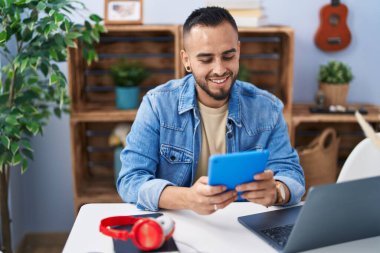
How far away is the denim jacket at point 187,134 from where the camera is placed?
1.56 meters

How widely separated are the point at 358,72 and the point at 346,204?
1987 mm

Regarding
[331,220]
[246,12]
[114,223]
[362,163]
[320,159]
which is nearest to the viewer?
[331,220]

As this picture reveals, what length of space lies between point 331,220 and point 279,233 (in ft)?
0.55

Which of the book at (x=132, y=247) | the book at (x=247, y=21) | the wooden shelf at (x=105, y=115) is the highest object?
the book at (x=247, y=21)

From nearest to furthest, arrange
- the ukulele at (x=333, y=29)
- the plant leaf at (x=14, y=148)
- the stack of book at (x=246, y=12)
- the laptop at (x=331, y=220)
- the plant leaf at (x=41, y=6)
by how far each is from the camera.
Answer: the laptop at (x=331, y=220)
the plant leaf at (x=41, y=6)
the plant leaf at (x=14, y=148)
the stack of book at (x=246, y=12)
the ukulele at (x=333, y=29)

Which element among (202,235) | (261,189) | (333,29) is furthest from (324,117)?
(202,235)

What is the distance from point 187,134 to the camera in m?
1.62

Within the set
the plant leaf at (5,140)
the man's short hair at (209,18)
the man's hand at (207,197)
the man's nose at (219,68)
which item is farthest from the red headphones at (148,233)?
the plant leaf at (5,140)

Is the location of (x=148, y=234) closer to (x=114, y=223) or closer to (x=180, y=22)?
(x=114, y=223)

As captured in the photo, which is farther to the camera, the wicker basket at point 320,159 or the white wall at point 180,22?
the white wall at point 180,22

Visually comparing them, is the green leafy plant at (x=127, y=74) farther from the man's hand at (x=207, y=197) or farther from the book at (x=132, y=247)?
the book at (x=132, y=247)

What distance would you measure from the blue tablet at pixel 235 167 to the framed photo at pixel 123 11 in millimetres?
1556

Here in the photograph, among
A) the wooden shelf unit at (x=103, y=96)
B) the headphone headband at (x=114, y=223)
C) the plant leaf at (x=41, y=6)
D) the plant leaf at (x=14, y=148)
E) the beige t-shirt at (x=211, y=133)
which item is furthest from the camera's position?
the wooden shelf unit at (x=103, y=96)

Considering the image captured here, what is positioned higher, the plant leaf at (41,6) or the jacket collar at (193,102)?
the plant leaf at (41,6)
